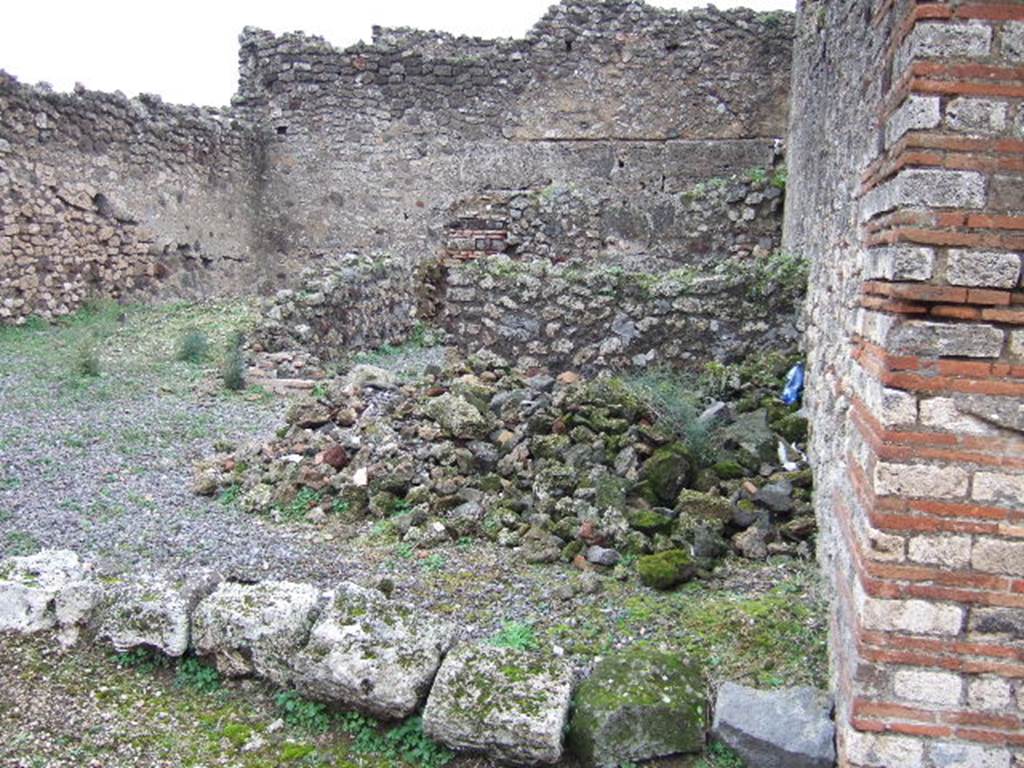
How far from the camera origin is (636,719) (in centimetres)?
317

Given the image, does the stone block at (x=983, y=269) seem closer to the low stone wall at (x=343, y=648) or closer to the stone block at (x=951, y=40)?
the stone block at (x=951, y=40)

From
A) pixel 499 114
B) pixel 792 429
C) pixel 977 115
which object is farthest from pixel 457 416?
pixel 499 114

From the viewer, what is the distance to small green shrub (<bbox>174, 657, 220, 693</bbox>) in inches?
147

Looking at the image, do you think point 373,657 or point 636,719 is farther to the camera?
point 373,657

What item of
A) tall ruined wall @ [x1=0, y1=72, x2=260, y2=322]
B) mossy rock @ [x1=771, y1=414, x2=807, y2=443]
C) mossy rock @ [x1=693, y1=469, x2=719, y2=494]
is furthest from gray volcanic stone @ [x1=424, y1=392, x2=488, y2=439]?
tall ruined wall @ [x1=0, y1=72, x2=260, y2=322]

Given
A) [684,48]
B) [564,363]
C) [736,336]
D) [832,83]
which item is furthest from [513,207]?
[684,48]

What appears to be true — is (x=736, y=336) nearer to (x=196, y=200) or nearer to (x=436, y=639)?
(x=436, y=639)

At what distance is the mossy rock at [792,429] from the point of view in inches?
224

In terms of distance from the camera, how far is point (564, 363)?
745 centimetres

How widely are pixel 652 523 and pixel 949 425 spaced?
2265 mm

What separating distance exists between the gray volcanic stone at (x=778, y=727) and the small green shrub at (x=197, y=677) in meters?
2.12

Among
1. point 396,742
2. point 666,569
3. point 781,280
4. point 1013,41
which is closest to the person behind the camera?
point 1013,41

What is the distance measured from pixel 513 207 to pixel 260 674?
6.21m

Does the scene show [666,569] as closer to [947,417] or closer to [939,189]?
[947,417]
